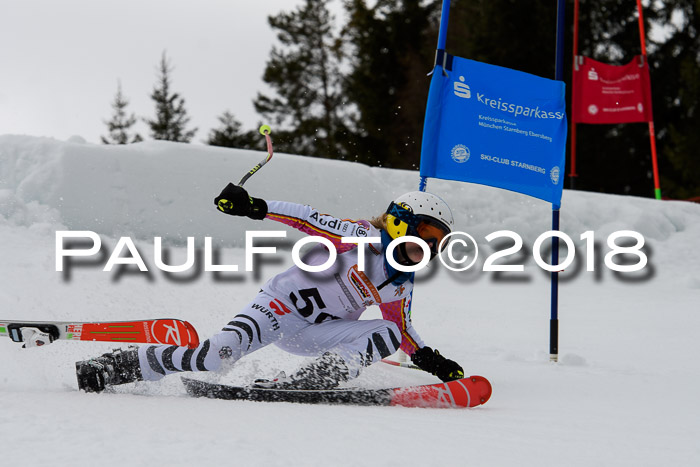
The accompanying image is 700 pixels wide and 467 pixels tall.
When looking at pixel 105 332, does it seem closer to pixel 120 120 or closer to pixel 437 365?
pixel 437 365

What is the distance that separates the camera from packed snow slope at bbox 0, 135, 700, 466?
2.33 meters

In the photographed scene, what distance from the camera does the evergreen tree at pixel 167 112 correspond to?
117ft

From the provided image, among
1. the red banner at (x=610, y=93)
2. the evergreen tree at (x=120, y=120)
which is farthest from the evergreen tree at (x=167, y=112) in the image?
the red banner at (x=610, y=93)

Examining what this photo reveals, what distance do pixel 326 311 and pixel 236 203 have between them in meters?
0.84

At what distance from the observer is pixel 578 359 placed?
5.10 metres

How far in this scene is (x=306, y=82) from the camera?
2564cm

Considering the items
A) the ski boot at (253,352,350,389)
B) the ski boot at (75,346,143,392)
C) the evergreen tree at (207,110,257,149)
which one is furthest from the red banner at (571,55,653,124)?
the evergreen tree at (207,110,257,149)

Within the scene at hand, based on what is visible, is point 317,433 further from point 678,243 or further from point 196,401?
point 678,243

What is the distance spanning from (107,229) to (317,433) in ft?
20.4

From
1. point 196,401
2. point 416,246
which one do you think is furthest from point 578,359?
point 196,401

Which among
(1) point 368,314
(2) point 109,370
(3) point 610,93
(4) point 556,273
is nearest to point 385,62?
(3) point 610,93

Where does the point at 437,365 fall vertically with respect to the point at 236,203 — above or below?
below

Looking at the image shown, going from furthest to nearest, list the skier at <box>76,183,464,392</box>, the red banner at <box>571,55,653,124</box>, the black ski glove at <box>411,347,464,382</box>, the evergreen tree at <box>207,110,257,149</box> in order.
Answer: the evergreen tree at <box>207,110,257,149</box>
the red banner at <box>571,55,653,124</box>
the black ski glove at <box>411,347,464,382</box>
the skier at <box>76,183,464,392</box>

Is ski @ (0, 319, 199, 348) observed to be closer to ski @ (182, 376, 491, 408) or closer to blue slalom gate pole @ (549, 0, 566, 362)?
ski @ (182, 376, 491, 408)
